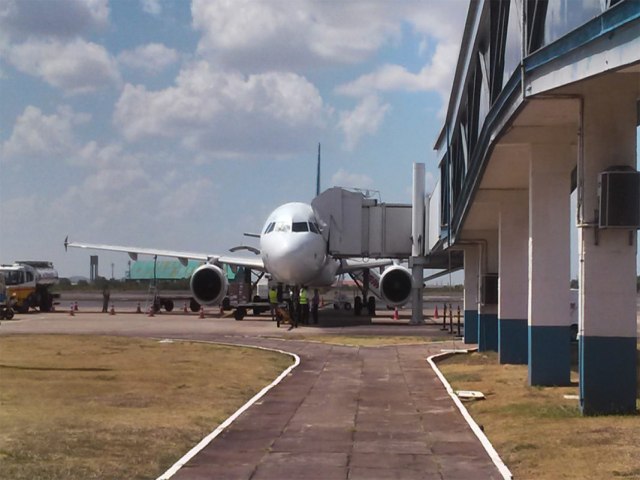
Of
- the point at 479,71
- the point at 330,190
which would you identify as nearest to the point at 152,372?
the point at 479,71

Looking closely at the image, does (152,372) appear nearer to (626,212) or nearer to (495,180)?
(495,180)

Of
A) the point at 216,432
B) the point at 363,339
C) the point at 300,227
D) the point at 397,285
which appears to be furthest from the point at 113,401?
the point at 397,285

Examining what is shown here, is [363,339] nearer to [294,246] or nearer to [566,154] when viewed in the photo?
[294,246]

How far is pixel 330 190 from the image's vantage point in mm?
38688

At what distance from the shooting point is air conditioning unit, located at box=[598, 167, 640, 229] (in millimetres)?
12781

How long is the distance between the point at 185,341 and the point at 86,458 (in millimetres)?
18601

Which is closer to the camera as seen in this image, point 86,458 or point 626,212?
point 86,458

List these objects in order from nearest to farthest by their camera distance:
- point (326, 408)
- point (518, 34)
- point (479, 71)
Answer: point (518, 34) → point (326, 408) → point (479, 71)

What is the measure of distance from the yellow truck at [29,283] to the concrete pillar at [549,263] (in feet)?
115

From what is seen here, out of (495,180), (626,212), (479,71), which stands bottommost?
(626,212)

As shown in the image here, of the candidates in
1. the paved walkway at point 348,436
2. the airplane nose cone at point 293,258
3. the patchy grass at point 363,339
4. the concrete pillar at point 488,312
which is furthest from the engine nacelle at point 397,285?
the paved walkway at point 348,436

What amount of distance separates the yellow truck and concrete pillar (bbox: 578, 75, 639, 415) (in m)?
38.1

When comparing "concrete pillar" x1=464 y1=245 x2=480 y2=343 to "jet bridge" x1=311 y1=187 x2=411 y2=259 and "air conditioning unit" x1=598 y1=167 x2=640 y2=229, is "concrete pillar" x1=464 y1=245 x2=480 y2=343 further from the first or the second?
"air conditioning unit" x1=598 y1=167 x2=640 y2=229

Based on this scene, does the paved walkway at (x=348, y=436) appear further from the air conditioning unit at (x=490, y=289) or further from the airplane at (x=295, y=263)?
the airplane at (x=295, y=263)
